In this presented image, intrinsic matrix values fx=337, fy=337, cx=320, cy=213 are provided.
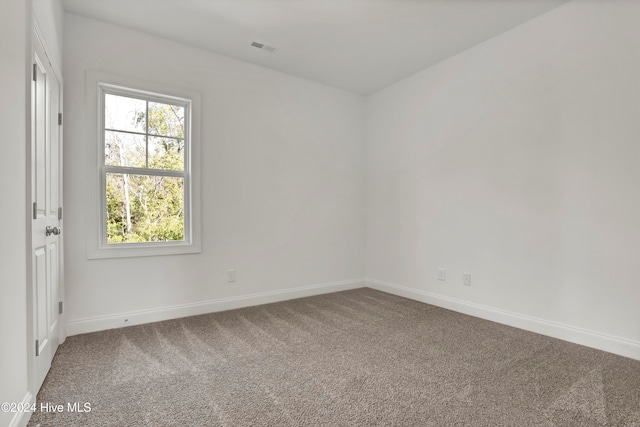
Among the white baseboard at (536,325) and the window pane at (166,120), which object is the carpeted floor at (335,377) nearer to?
the white baseboard at (536,325)

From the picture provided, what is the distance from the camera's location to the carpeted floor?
1691 millimetres

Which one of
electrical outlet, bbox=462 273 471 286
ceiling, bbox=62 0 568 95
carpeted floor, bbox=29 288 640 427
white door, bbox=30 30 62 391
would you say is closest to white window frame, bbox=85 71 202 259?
white door, bbox=30 30 62 391

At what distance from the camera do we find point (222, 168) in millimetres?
3582

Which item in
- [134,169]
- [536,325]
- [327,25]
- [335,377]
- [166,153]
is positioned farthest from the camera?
[166,153]

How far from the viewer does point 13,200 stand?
149cm

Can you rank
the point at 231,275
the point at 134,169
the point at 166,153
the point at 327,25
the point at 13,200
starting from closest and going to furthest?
the point at 13,200, the point at 327,25, the point at 134,169, the point at 166,153, the point at 231,275

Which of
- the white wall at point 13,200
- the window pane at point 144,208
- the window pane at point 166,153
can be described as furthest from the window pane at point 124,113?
the white wall at point 13,200

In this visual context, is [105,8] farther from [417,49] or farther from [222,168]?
[417,49]

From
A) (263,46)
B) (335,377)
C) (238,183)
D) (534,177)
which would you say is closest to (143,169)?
(238,183)

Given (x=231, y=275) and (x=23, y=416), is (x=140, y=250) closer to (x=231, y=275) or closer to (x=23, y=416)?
(x=231, y=275)

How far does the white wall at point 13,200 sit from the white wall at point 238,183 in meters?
1.38

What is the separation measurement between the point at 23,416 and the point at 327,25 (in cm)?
337

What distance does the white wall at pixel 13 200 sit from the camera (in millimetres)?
1375

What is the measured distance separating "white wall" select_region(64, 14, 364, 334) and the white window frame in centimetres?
6
